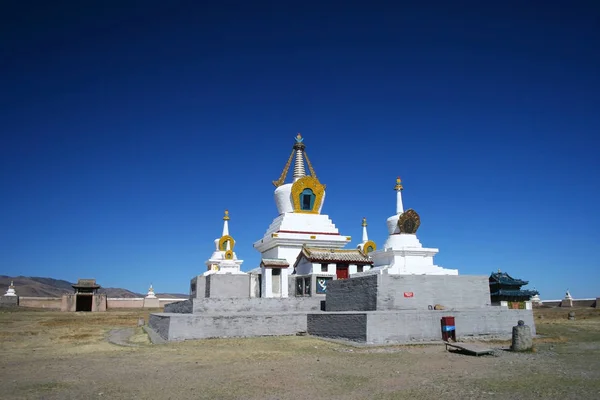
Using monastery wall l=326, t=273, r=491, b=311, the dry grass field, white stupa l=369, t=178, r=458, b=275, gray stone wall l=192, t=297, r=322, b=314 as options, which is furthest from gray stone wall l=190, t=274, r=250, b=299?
the dry grass field

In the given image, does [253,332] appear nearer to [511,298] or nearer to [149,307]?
[511,298]

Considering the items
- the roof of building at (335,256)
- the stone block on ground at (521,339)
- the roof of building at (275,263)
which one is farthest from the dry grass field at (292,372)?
the roof of building at (275,263)

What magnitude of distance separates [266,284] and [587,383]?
692 inches

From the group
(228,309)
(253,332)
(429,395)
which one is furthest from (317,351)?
(228,309)

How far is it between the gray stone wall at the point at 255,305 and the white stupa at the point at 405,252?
6.14 meters

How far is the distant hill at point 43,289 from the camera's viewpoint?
354 ft

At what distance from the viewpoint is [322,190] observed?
99.2 ft

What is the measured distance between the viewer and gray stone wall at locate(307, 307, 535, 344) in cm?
1494

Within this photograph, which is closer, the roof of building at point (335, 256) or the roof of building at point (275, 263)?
the roof of building at point (335, 256)

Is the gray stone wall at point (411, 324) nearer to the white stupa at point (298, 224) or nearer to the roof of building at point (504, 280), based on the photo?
the white stupa at point (298, 224)

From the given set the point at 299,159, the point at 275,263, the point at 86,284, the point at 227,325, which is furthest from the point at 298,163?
the point at 86,284

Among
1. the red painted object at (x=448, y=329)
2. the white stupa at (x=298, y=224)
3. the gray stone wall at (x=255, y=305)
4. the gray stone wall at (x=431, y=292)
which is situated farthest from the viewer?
the white stupa at (x=298, y=224)

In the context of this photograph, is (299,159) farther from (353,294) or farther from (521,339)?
(521,339)

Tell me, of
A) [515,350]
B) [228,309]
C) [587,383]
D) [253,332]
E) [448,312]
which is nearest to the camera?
[587,383]
